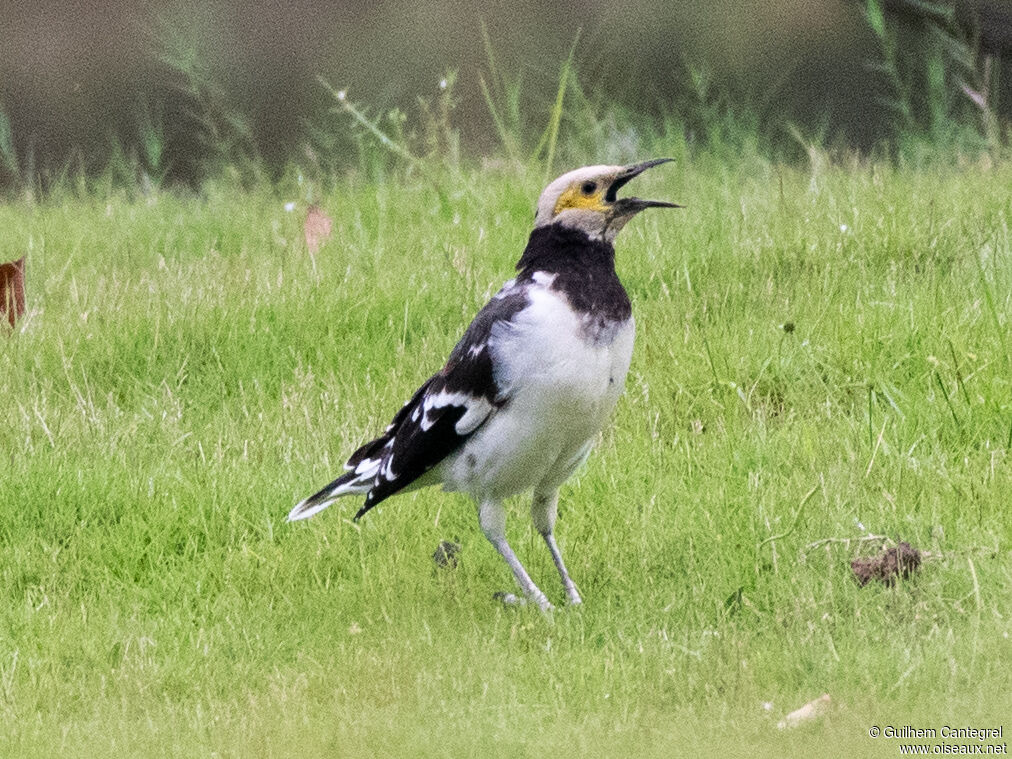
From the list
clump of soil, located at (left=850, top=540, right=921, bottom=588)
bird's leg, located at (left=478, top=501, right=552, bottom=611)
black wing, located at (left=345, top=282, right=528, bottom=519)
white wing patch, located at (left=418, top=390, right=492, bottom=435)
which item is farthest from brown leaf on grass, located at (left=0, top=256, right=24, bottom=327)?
clump of soil, located at (left=850, top=540, right=921, bottom=588)

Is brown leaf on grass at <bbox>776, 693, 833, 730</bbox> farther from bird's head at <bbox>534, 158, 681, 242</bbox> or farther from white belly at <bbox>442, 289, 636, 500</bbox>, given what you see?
bird's head at <bbox>534, 158, 681, 242</bbox>

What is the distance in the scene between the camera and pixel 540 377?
4660 mm

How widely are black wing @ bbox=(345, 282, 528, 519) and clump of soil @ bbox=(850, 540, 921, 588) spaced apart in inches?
46.8

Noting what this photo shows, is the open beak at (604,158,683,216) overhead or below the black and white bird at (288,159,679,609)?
overhead

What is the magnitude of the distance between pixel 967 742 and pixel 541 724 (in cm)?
105

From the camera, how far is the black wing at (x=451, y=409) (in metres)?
4.84

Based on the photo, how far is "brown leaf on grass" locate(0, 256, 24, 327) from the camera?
7.33 metres

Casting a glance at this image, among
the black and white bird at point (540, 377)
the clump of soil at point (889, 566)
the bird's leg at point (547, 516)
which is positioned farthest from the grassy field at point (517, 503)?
the black and white bird at point (540, 377)

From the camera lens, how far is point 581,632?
15.1 feet

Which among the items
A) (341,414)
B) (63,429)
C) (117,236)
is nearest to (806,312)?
(341,414)

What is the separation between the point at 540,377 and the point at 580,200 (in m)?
0.58

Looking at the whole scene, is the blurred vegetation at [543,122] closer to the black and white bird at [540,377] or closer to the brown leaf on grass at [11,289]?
the brown leaf on grass at [11,289]

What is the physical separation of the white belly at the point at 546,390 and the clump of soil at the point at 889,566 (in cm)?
90

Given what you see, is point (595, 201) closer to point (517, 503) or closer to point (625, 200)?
point (625, 200)
